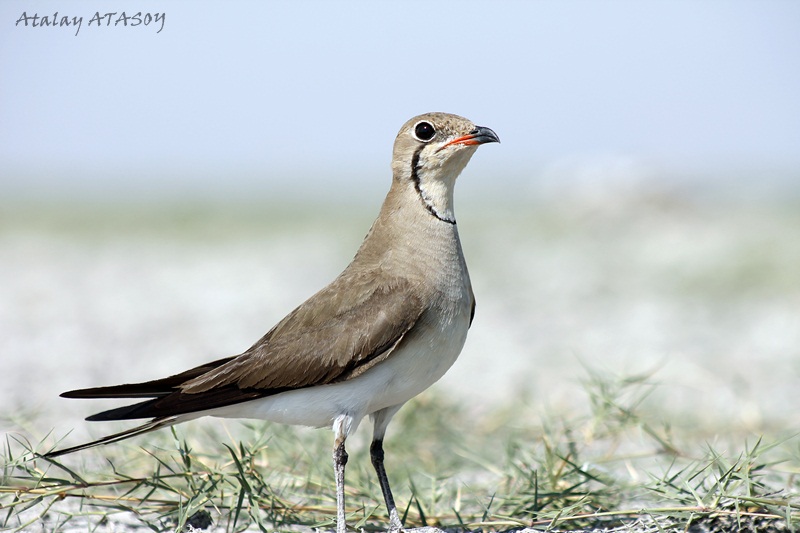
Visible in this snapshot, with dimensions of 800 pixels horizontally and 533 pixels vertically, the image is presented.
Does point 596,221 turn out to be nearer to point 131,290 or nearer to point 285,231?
point 285,231

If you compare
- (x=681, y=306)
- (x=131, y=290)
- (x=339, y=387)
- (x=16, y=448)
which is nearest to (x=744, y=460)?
(x=339, y=387)

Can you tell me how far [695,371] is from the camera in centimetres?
863

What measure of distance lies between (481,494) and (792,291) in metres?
9.45

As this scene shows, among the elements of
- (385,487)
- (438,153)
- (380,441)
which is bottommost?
(385,487)

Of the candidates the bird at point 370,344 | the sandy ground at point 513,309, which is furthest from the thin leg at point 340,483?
the sandy ground at point 513,309

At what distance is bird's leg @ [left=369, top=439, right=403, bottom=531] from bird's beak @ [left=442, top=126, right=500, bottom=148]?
1.43m

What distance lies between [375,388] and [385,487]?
0.54 meters

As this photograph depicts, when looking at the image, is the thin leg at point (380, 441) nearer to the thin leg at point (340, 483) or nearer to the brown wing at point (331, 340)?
the thin leg at point (340, 483)

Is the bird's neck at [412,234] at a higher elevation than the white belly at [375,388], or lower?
higher

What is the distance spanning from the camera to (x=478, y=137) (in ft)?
13.9

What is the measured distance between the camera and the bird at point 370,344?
3922mm

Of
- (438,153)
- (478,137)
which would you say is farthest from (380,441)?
(478,137)

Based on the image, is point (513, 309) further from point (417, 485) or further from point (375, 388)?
point (375, 388)

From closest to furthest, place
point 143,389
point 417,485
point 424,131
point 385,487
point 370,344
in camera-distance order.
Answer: point 370,344
point 143,389
point 385,487
point 424,131
point 417,485
